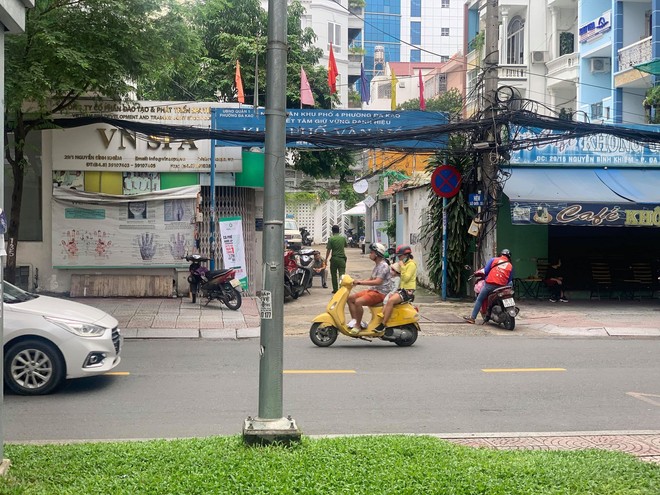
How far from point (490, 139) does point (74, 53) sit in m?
9.02

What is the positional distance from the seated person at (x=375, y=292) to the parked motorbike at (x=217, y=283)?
179 inches

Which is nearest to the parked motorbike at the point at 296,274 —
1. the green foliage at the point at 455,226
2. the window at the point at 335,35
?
the green foliage at the point at 455,226

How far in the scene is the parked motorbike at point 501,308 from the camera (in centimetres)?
1500

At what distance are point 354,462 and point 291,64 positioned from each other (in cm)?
2518

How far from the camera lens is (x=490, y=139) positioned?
1747cm

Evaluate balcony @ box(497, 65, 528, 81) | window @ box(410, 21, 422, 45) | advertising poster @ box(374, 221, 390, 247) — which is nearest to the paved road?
advertising poster @ box(374, 221, 390, 247)

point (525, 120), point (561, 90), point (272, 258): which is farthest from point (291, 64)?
point (272, 258)

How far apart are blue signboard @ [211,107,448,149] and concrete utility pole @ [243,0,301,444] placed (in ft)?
38.1

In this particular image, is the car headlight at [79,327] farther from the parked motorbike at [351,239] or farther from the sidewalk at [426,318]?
the parked motorbike at [351,239]

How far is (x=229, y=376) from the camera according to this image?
33.5 ft

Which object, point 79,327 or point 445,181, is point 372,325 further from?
point 445,181

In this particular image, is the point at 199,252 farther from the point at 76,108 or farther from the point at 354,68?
the point at 354,68

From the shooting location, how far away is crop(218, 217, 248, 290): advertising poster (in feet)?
56.5

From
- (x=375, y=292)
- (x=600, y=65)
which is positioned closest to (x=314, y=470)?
(x=375, y=292)
